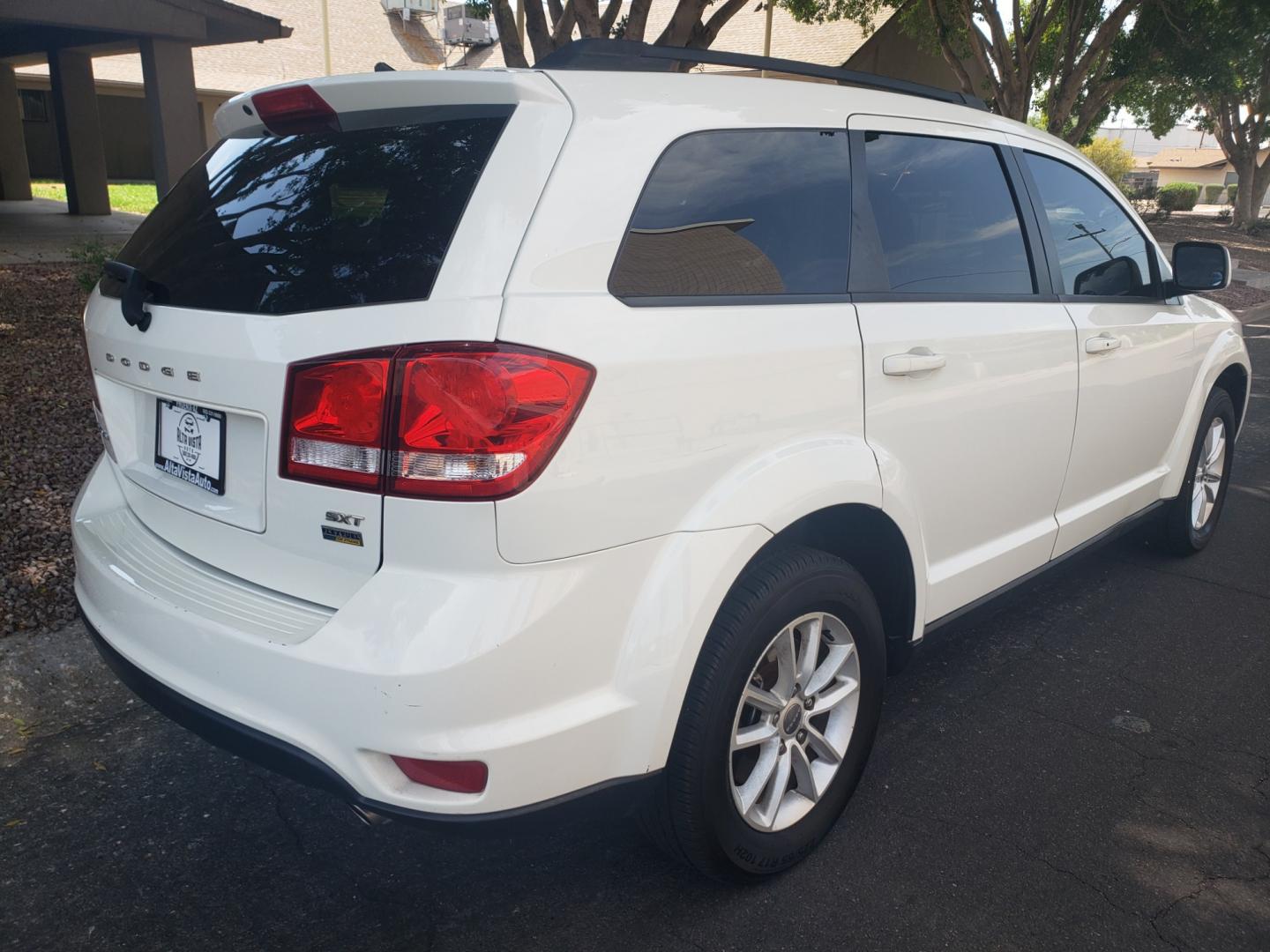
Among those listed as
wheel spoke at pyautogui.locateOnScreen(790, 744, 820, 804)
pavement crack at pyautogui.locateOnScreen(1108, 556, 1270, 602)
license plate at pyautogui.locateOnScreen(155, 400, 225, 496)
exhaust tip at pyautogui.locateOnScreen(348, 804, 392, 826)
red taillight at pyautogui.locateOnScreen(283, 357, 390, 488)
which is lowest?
pavement crack at pyautogui.locateOnScreen(1108, 556, 1270, 602)

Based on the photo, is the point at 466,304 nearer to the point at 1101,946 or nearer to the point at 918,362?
the point at 918,362

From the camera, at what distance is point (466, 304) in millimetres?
1922

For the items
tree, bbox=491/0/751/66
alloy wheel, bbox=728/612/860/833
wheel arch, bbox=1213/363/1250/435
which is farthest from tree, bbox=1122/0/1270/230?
alloy wheel, bbox=728/612/860/833

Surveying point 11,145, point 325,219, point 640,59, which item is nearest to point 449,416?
point 325,219

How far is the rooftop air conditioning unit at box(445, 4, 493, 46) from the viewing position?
90.0 feet

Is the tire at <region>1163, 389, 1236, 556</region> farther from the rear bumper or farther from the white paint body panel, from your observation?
the rear bumper

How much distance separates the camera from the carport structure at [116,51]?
1348 cm

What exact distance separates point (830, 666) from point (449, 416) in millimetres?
1310

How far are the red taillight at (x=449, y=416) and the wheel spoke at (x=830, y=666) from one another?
1.11 meters

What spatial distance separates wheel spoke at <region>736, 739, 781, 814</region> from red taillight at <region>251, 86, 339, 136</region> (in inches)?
71.9

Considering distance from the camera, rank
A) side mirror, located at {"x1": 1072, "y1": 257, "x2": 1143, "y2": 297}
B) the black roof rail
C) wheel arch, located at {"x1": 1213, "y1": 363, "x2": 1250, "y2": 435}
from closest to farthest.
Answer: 1. the black roof rail
2. side mirror, located at {"x1": 1072, "y1": 257, "x2": 1143, "y2": 297}
3. wheel arch, located at {"x1": 1213, "y1": 363, "x2": 1250, "y2": 435}

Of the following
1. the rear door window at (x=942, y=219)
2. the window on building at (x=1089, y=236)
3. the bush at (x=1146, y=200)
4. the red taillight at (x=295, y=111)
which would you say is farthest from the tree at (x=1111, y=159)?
the red taillight at (x=295, y=111)

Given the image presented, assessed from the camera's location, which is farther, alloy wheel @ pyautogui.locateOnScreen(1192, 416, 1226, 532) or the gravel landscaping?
alloy wheel @ pyautogui.locateOnScreen(1192, 416, 1226, 532)

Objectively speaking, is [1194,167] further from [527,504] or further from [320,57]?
[527,504]
